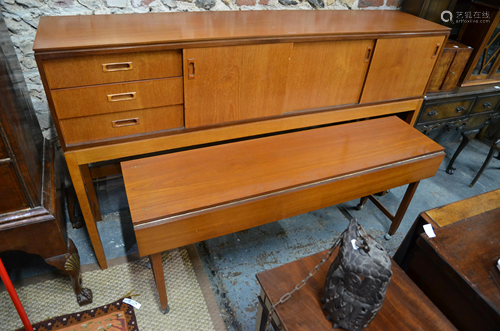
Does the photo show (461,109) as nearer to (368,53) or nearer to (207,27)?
(368,53)

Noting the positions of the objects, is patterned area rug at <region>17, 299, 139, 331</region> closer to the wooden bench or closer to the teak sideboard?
the wooden bench

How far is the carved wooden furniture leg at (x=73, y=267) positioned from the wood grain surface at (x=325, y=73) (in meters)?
1.37

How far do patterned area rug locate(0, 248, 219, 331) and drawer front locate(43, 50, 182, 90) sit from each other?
1.12m

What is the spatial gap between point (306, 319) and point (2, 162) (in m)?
1.33

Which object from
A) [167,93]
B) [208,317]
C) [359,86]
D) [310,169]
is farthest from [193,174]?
[359,86]

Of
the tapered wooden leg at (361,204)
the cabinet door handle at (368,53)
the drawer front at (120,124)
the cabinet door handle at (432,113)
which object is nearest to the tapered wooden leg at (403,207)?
the tapered wooden leg at (361,204)

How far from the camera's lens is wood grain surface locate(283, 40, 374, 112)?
1.92m

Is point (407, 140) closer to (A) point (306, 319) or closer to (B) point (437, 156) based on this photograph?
(B) point (437, 156)

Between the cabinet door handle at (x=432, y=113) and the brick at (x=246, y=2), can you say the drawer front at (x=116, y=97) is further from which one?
the cabinet door handle at (x=432, y=113)

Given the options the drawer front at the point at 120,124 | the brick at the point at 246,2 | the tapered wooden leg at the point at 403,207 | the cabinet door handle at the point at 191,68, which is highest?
the brick at the point at 246,2

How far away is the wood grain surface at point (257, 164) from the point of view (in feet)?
5.16

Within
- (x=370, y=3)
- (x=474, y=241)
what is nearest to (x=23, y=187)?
(x=474, y=241)

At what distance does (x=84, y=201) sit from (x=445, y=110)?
8.45 ft

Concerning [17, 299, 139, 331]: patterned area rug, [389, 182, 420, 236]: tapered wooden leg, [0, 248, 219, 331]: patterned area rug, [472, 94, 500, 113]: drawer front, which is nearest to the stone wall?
[0, 248, 219, 331]: patterned area rug
